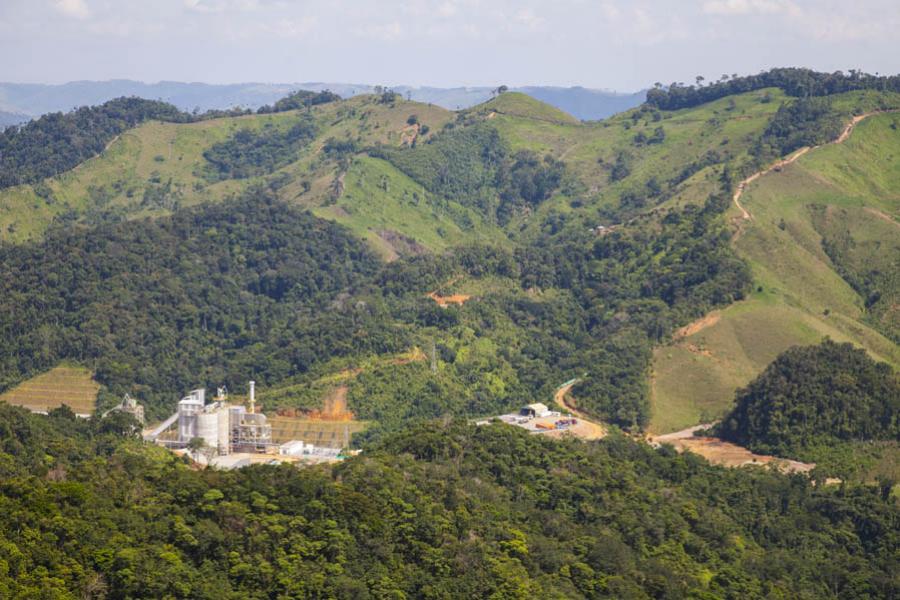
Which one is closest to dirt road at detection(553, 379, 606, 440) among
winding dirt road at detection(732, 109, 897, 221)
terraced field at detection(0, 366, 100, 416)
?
winding dirt road at detection(732, 109, 897, 221)

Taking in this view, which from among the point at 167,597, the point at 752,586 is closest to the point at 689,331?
the point at 752,586

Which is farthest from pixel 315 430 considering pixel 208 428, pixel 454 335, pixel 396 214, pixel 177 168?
pixel 177 168

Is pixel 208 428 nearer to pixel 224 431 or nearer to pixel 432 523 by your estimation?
pixel 224 431

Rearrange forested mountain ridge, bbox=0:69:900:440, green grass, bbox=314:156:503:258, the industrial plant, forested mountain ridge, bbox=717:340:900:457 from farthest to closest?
green grass, bbox=314:156:503:258 → forested mountain ridge, bbox=0:69:900:440 → forested mountain ridge, bbox=717:340:900:457 → the industrial plant

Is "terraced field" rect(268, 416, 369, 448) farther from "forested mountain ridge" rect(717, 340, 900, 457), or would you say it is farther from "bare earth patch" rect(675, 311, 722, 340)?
"bare earth patch" rect(675, 311, 722, 340)

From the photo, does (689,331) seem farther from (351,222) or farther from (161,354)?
(351,222)
